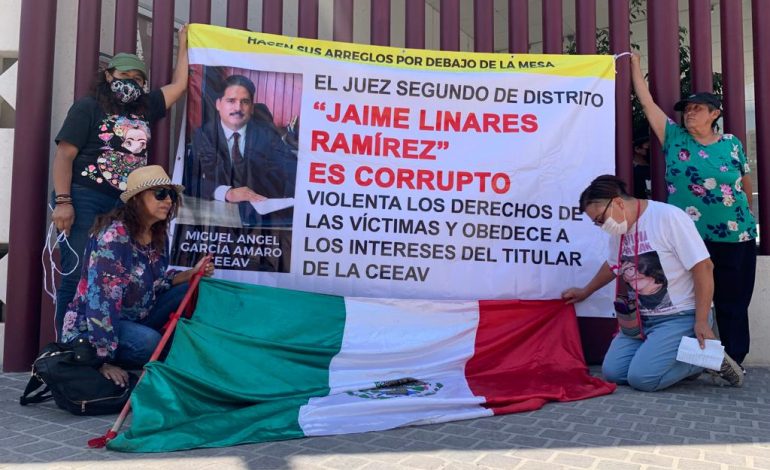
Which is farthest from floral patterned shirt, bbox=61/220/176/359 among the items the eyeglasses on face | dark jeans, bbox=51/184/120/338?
the eyeglasses on face

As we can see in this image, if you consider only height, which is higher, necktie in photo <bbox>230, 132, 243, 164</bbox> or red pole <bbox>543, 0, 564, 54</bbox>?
red pole <bbox>543, 0, 564, 54</bbox>

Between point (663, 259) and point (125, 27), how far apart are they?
384 cm

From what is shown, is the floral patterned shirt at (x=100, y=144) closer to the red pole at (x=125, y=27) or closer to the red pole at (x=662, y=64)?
the red pole at (x=125, y=27)

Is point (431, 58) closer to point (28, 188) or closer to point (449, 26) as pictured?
point (449, 26)

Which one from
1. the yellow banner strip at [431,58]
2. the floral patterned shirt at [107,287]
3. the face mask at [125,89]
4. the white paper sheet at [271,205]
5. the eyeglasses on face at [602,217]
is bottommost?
the floral patterned shirt at [107,287]

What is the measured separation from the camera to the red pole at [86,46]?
13.7 ft

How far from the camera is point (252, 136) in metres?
4.21

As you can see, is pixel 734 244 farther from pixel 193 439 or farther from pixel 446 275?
pixel 193 439

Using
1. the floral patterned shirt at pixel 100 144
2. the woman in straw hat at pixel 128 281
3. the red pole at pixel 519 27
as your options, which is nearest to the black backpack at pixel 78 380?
the woman in straw hat at pixel 128 281

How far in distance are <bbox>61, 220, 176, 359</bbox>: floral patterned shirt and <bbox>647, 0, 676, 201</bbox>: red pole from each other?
349 cm

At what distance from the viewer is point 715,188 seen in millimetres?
3961

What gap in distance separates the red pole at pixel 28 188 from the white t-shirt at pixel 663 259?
374cm

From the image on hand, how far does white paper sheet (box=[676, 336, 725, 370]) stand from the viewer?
11.0 feet

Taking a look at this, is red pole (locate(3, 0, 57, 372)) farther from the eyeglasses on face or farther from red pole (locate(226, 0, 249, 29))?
the eyeglasses on face
